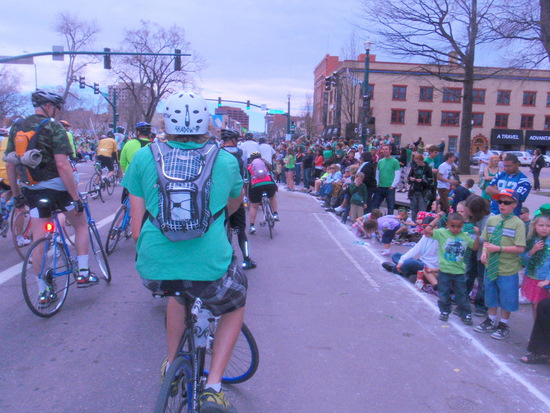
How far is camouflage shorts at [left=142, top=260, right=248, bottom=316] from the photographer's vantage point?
2.36m

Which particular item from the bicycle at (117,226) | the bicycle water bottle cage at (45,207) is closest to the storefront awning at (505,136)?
the bicycle at (117,226)

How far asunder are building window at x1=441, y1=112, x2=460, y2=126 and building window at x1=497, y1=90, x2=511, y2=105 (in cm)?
514

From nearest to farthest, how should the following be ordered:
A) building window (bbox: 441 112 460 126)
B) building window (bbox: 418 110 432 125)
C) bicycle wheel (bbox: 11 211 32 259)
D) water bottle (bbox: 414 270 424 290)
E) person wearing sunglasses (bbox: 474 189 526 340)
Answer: person wearing sunglasses (bbox: 474 189 526 340), water bottle (bbox: 414 270 424 290), bicycle wheel (bbox: 11 211 32 259), building window (bbox: 418 110 432 125), building window (bbox: 441 112 460 126)

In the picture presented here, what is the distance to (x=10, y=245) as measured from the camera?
7.51 metres

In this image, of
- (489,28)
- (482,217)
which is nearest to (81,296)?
(482,217)

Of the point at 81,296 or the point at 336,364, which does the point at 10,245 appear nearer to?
the point at 81,296

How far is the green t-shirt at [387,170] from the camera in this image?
11.2m

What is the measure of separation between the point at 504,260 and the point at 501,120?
5558 cm

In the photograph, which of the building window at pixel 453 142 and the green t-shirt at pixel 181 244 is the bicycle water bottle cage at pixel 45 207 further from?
Answer: the building window at pixel 453 142

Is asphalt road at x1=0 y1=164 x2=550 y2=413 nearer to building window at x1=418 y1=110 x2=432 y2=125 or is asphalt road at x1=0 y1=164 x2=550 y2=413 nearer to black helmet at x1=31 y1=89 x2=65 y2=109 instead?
black helmet at x1=31 y1=89 x2=65 y2=109

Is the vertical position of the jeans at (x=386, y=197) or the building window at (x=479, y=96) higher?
the building window at (x=479, y=96)

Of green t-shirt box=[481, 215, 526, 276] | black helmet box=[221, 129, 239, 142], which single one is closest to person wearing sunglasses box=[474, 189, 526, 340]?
green t-shirt box=[481, 215, 526, 276]

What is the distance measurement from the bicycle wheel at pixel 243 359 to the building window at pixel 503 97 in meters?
57.5

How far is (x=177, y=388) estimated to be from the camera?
2352 millimetres
